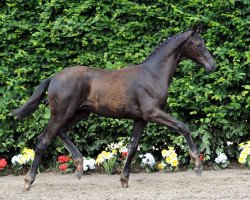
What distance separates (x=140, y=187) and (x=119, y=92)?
1.20 meters

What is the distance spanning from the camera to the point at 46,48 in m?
9.20

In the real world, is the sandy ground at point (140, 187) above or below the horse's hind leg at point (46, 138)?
below

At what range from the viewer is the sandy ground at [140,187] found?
22.7 ft

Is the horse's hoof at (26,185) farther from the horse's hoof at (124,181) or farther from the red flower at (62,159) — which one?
the red flower at (62,159)

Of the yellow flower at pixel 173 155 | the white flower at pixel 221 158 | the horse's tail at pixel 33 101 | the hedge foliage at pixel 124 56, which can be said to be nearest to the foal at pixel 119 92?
the horse's tail at pixel 33 101

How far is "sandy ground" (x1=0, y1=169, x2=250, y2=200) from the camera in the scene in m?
6.93

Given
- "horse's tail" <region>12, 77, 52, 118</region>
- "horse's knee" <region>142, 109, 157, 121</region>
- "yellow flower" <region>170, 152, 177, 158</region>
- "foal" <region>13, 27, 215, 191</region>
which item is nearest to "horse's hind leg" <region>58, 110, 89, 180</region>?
"foal" <region>13, 27, 215, 191</region>

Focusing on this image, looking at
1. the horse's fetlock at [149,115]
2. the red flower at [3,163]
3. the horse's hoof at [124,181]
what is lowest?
the horse's hoof at [124,181]

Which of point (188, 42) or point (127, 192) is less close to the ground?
point (188, 42)

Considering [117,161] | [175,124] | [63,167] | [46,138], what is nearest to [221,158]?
[117,161]

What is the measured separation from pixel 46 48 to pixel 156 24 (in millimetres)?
1645

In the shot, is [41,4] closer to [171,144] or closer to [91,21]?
[91,21]

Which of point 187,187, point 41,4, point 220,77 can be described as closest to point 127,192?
point 187,187

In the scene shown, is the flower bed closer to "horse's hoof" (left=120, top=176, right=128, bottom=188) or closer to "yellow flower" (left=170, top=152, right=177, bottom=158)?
"yellow flower" (left=170, top=152, right=177, bottom=158)
